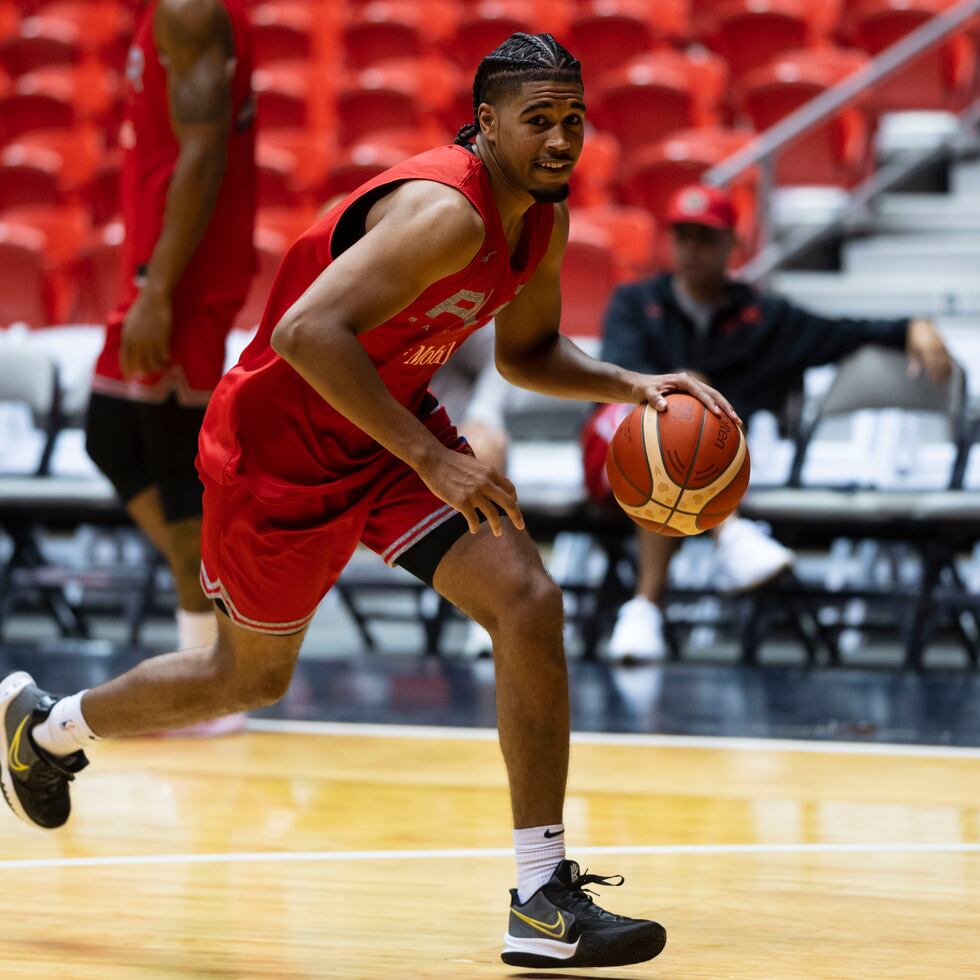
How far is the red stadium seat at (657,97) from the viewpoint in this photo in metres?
10.1

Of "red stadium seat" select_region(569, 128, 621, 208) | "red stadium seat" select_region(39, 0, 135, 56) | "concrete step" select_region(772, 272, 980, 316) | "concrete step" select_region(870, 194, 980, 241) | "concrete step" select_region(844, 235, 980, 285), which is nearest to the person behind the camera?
"concrete step" select_region(772, 272, 980, 316)

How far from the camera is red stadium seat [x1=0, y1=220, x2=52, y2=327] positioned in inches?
360

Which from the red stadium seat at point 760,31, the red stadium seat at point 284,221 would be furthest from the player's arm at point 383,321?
the red stadium seat at point 760,31

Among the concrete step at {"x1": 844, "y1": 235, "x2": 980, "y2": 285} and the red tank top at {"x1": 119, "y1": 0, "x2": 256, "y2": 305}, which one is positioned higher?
the red tank top at {"x1": 119, "y1": 0, "x2": 256, "y2": 305}

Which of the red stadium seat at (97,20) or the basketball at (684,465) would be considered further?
the red stadium seat at (97,20)

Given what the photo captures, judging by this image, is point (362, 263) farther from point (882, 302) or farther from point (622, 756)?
point (882, 302)

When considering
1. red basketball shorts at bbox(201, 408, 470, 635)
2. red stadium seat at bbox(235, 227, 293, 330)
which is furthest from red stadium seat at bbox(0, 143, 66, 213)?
red basketball shorts at bbox(201, 408, 470, 635)

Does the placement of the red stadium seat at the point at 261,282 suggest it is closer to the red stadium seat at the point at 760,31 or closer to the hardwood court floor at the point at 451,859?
the hardwood court floor at the point at 451,859

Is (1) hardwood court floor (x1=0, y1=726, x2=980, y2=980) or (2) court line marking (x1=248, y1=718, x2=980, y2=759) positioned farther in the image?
(2) court line marking (x1=248, y1=718, x2=980, y2=759)

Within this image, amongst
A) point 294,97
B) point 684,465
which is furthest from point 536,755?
point 294,97

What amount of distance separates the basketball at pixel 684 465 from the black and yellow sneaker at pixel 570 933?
26.9 inches

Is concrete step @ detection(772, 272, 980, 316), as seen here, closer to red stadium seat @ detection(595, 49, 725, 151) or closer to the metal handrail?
the metal handrail

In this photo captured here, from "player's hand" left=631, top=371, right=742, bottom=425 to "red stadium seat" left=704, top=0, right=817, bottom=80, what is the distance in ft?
25.8

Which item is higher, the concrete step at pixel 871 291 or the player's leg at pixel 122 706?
the concrete step at pixel 871 291
